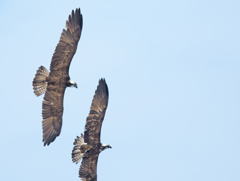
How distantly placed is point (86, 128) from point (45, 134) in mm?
1818

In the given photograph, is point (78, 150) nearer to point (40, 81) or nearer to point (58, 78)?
point (58, 78)

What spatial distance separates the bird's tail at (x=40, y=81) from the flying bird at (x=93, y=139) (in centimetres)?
232

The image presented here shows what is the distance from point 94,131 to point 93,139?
400mm

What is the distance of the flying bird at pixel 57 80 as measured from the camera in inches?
2052

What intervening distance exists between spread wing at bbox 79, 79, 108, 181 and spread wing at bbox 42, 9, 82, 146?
4.76 feet

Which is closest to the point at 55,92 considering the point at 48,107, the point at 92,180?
the point at 48,107

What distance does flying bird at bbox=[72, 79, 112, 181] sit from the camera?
52.4 m

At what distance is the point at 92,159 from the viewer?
52.8 meters

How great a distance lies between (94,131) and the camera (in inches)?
2072

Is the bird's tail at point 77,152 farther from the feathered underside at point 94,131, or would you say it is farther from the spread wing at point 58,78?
the spread wing at point 58,78

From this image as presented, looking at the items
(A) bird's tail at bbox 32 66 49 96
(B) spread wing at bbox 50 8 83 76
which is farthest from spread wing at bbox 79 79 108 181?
(A) bird's tail at bbox 32 66 49 96

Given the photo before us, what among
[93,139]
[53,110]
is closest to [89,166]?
[93,139]

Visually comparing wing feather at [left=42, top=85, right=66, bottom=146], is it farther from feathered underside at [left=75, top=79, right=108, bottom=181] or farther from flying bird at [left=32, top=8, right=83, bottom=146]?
feathered underside at [left=75, top=79, right=108, bottom=181]

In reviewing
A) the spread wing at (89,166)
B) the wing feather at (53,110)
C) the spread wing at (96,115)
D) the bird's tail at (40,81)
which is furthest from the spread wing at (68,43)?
the spread wing at (89,166)
